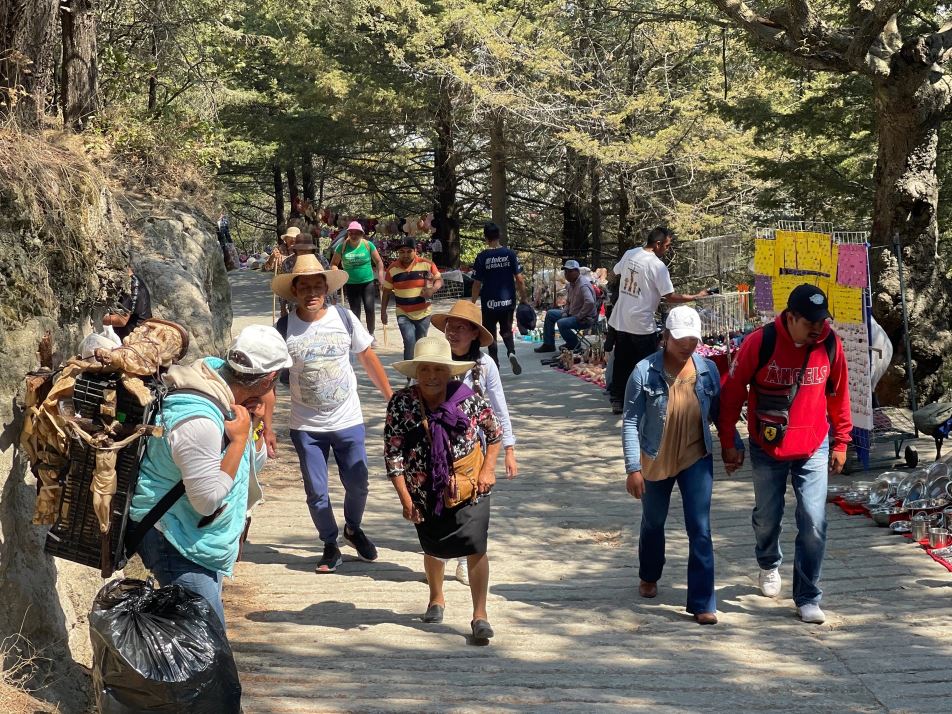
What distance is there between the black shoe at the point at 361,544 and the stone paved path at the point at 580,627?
0.09 m

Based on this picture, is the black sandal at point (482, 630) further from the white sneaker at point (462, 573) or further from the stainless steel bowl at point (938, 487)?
the stainless steel bowl at point (938, 487)

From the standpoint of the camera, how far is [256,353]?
4.89 metres

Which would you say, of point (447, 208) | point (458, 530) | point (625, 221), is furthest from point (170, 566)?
point (447, 208)

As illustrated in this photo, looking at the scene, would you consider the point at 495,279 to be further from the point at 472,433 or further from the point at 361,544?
the point at 472,433

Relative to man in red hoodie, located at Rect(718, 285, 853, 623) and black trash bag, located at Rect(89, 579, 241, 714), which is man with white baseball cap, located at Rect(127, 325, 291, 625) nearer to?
black trash bag, located at Rect(89, 579, 241, 714)

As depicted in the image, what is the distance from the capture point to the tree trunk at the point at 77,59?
11.4 metres

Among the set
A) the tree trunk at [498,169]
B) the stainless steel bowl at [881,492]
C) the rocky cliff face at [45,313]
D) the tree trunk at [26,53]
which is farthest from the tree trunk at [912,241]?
the tree trunk at [498,169]

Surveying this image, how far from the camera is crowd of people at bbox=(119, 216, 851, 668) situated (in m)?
4.88

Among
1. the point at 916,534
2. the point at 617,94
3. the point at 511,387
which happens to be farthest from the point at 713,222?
the point at 916,534

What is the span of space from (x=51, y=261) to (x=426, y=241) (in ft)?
73.7

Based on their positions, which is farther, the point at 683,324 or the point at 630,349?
the point at 630,349

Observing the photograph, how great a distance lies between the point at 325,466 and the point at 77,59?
6.39 m

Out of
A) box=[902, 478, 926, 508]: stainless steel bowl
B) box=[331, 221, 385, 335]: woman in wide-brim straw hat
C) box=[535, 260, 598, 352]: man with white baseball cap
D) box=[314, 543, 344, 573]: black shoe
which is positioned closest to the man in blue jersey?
box=[331, 221, 385, 335]: woman in wide-brim straw hat

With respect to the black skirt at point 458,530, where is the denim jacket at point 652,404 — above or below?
above
